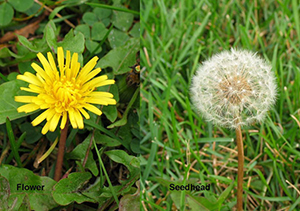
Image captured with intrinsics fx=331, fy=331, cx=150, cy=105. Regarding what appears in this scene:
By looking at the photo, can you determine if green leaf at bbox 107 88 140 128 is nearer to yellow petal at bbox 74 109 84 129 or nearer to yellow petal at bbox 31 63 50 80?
yellow petal at bbox 74 109 84 129

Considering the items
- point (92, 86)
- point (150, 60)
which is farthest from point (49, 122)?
point (150, 60)

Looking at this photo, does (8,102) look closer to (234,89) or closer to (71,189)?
(71,189)

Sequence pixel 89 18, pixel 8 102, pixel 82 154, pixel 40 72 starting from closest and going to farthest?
pixel 40 72 → pixel 8 102 → pixel 82 154 → pixel 89 18

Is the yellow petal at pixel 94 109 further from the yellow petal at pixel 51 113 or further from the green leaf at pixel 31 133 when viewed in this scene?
the green leaf at pixel 31 133

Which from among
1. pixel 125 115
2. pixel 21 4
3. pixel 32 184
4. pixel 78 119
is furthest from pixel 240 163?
pixel 21 4

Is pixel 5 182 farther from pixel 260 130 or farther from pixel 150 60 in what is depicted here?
pixel 260 130

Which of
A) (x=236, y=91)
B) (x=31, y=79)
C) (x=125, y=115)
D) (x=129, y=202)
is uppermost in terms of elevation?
(x=31, y=79)
